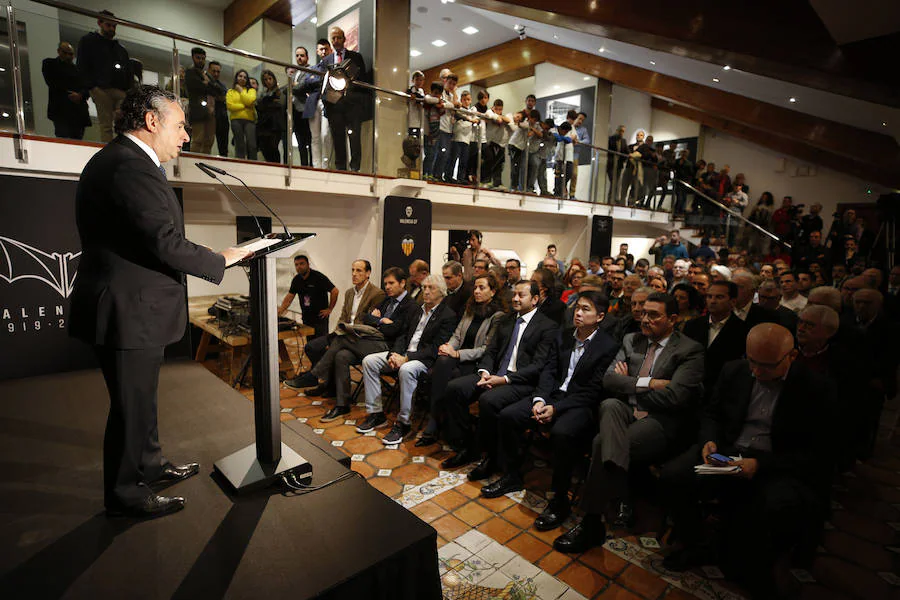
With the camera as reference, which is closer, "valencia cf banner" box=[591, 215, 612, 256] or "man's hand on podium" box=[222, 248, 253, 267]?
"man's hand on podium" box=[222, 248, 253, 267]

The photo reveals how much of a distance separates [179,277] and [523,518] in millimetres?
2225

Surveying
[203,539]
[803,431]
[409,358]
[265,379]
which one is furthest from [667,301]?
[203,539]

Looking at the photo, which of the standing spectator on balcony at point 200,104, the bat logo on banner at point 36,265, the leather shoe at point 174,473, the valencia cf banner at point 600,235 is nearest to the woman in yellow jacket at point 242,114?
the standing spectator on balcony at point 200,104

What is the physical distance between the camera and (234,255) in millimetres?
1523

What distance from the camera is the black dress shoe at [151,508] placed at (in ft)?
5.38

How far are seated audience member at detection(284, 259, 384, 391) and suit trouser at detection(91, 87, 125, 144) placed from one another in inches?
103

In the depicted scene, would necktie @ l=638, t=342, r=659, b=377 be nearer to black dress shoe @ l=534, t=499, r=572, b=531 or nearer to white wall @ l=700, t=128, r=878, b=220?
black dress shoe @ l=534, t=499, r=572, b=531

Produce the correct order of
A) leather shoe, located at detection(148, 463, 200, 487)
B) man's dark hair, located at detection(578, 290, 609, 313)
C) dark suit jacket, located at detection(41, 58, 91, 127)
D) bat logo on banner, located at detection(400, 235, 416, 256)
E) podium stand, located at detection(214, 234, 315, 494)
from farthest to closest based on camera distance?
1. bat logo on banner, located at detection(400, 235, 416, 256)
2. dark suit jacket, located at detection(41, 58, 91, 127)
3. man's dark hair, located at detection(578, 290, 609, 313)
4. leather shoe, located at detection(148, 463, 200, 487)
5. podium stand, located at detection(214, 234, 315, 494)

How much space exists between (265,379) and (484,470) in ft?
6.10

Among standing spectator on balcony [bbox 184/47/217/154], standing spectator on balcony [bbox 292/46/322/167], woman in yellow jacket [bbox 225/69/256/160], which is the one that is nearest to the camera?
standing spectator on balcony [bbox 184/47/217/154]

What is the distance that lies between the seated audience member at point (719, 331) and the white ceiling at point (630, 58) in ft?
9.74

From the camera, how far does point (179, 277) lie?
1662 millimetres

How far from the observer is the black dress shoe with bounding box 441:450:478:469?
3.27 meters

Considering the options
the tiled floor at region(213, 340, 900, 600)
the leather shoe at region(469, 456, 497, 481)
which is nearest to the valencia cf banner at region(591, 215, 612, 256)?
the tiled floor at region(213, 340, 900, 600)
